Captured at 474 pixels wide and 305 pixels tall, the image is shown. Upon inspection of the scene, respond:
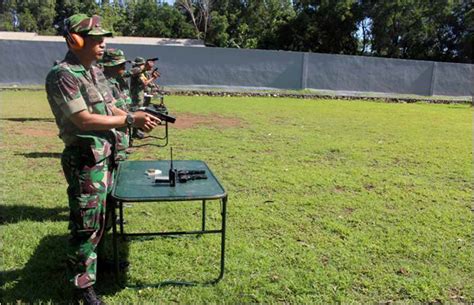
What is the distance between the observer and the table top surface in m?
2.63

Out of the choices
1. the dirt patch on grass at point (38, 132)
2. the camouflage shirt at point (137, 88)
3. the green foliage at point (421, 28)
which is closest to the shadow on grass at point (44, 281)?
the camouflage shirt at point (137, 88)

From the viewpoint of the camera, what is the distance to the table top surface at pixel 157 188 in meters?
2.63

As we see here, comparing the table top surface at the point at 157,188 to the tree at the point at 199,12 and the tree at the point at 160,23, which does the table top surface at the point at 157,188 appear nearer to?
the tree at the point at 199,12

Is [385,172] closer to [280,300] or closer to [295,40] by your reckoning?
[280,300]

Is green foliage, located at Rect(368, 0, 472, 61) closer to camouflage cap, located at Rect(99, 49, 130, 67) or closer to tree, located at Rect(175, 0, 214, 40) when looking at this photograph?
tree, located at Rect(175, 0, 214, 40)

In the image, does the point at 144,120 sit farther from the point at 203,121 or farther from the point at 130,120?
the point at 203,121

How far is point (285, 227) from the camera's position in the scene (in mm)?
3986

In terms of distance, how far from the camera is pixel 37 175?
207 inches

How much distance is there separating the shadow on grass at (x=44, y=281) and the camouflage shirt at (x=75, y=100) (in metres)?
0.90

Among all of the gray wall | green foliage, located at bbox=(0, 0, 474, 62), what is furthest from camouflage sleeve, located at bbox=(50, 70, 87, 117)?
green foliage, located at bbox=(0, 0, 474, 62)

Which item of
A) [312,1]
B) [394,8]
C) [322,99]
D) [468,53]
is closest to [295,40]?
[312,1]

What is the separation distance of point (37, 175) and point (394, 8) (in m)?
31.6

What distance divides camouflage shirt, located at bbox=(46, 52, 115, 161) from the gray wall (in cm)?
1748

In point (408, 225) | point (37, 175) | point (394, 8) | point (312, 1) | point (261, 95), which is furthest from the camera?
point (312, 1)
